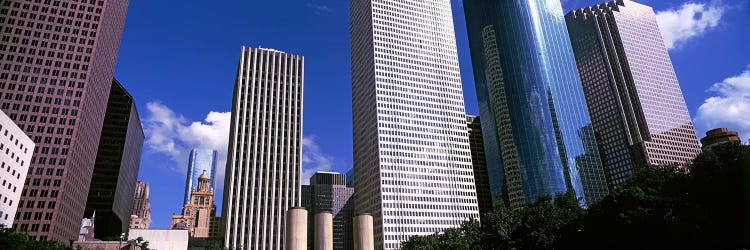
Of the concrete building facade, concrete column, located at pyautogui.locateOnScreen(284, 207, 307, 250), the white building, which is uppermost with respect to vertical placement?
the concrete building facade

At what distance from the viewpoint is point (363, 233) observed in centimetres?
4894

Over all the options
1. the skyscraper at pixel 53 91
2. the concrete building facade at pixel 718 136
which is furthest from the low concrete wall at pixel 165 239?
the concrete building facade at pixel 718 136

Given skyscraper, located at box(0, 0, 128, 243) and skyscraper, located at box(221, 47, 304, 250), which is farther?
skyscraper, located at box(221, 47, 304, 250)

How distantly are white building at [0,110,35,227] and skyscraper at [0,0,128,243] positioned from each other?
17527 mm

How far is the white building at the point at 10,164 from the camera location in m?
112

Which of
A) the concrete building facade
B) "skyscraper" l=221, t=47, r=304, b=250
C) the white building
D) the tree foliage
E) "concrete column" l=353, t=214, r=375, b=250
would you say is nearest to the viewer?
the tree foliage

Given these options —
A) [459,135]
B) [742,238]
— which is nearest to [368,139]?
[459,135]

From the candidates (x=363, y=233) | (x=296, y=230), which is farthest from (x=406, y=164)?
(x=296, y=230)

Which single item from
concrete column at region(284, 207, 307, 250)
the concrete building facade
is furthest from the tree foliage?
the concrete building facade

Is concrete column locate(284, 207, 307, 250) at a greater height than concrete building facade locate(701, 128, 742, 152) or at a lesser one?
lesser

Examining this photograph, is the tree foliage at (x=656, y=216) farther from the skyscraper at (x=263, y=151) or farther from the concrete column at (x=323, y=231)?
the skyscraper at (x=263, y=151)

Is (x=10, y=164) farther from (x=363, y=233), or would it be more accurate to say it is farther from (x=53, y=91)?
(x=363, y=233)

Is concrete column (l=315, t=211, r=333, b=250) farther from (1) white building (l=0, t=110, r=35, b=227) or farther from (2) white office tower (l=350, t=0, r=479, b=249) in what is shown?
(2) white office tower (l=350, t=0, r=479, b=249)

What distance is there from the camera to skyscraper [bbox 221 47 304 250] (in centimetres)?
16075
